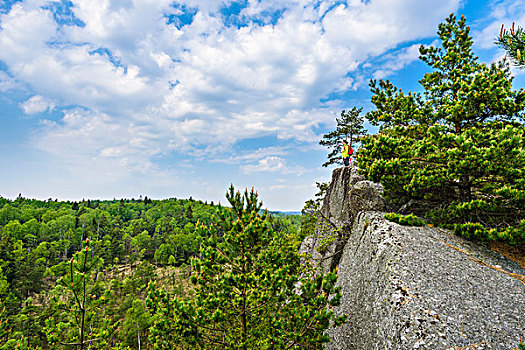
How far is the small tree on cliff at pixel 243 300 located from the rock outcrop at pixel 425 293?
3.24ft

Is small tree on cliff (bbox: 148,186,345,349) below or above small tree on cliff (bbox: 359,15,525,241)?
below

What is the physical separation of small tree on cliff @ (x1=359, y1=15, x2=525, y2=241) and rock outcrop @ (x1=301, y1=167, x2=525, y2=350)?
4.24ft

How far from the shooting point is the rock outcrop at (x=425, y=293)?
4.10 m

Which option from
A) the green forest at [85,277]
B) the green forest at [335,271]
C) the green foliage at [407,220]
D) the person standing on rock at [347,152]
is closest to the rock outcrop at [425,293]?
the green foliage at [407,220]

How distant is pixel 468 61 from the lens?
875 centimetres

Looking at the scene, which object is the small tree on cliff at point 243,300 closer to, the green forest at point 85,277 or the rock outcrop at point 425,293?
the green forest at point 85,277

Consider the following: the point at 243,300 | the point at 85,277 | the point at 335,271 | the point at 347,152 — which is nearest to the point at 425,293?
the point at 335,271

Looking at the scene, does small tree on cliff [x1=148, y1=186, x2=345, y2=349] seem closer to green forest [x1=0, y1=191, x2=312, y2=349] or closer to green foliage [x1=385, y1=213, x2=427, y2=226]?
green forest [x1=0, y1=191, x2=312, y2=349]

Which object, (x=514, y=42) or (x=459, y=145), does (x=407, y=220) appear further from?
(x=514, y=42)

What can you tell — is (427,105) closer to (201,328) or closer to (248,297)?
(248,297)

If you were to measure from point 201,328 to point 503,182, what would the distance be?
967 cm

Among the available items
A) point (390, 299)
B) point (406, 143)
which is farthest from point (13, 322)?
point (406, 143)

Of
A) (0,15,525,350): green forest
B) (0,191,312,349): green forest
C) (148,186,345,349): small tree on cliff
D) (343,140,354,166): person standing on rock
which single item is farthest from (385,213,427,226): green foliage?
(343,140,354,166): person standing on rock

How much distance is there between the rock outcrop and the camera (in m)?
4.10
